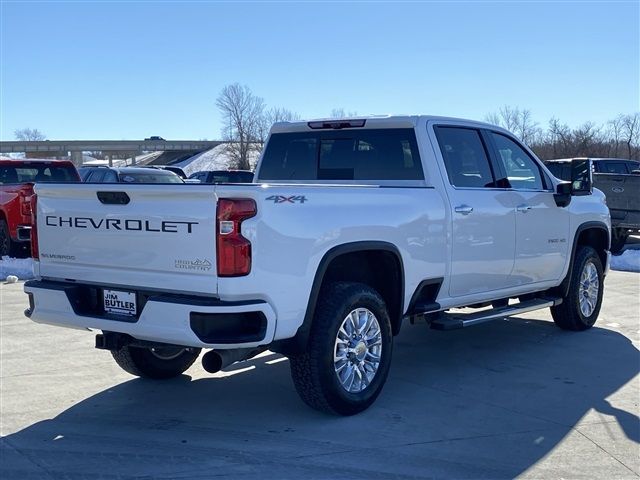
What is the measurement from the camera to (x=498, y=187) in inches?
262

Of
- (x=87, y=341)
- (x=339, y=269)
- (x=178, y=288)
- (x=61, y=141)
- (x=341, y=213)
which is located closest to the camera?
(x=178, y=288)

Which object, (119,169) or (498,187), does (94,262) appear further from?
(119,169)

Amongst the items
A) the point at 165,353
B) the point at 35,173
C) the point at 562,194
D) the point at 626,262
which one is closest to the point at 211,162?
the point at 35,173

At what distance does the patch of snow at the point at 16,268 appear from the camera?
12.2 meters

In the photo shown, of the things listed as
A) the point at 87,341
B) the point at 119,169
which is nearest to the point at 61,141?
the point at 119,169

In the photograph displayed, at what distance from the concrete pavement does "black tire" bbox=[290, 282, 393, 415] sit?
0.14 m

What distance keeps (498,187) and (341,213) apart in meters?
2.30

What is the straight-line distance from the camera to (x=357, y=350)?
17.0 ft

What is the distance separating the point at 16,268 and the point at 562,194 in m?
9.27

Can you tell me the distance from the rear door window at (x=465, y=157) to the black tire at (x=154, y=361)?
2.57 meters

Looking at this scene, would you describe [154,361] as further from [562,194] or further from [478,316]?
[562,194]

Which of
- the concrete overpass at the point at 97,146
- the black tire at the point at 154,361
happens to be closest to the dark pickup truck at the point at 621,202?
the black tire at the point at 154,361

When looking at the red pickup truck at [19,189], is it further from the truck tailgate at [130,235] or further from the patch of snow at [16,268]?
the truck tailgate at [130,235]

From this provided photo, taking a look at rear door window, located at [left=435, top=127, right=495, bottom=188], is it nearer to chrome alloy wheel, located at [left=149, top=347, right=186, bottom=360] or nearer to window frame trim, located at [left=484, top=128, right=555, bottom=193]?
window frame trim, located at [left=484, top=128, right=555, bottom=193]
